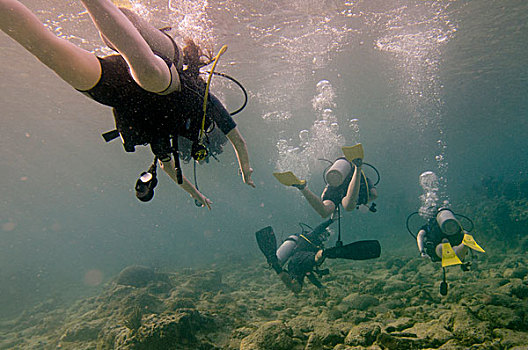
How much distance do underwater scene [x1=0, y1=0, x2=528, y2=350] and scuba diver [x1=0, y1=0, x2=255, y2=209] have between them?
1 cm

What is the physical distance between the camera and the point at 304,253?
260 inches

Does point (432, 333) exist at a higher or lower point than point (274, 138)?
lower

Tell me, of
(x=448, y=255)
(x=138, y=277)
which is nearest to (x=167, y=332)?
(x=448, y=255)

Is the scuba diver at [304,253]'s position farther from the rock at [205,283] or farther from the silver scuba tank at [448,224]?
the rock at [205,283]

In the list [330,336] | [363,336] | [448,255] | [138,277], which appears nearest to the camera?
[363,336]

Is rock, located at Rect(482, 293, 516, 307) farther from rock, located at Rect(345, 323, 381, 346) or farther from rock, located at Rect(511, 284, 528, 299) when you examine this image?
rock, located at Rect(345, 323, 381, 346)

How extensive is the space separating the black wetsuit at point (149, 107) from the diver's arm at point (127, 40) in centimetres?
30

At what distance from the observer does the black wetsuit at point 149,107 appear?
Answer: 1741mm

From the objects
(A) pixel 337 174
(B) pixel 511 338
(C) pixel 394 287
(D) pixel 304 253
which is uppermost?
(A) pixel 337 174

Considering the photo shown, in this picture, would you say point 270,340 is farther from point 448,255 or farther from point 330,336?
point 448,255

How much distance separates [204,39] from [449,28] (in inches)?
557

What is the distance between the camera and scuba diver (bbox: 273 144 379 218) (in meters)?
4.91

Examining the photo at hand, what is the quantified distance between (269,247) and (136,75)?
6.26 meters

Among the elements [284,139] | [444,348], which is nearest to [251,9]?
[444,348]
